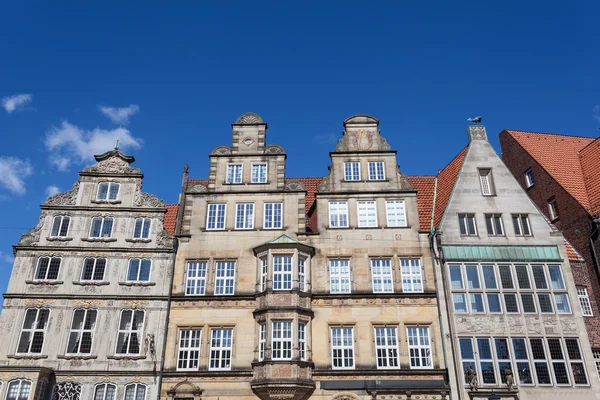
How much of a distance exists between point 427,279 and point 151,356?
1397cm

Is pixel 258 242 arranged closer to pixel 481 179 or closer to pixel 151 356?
pixel 151 356

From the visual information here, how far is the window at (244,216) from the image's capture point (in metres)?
28.7

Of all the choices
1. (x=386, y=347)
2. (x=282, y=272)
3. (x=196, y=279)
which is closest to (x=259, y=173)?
(x=282, y=272)

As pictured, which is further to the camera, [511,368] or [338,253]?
[338,253]

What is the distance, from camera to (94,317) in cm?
2602

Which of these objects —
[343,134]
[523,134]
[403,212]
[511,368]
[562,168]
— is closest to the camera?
[511,368]

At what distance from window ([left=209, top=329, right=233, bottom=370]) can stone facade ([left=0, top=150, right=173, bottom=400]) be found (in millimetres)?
2486

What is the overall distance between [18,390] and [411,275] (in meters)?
19.1

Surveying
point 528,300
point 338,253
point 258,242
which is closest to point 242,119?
point 258,242

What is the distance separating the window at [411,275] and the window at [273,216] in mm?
6790

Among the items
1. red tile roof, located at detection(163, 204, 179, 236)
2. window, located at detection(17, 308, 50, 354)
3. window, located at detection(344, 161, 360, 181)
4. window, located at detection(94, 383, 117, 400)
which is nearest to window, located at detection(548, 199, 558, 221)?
window, located at detection(344, 161, 360, 181)

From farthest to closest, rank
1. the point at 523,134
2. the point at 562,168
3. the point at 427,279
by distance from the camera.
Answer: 1. the point at 523,134
2. the point at 562,168
3. the point at 427,279

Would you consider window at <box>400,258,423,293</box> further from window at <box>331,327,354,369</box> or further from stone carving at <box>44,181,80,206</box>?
stone carving at <box>44,181,80,206</box>

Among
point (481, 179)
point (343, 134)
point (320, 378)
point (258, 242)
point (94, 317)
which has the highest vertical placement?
point (343, 134)
